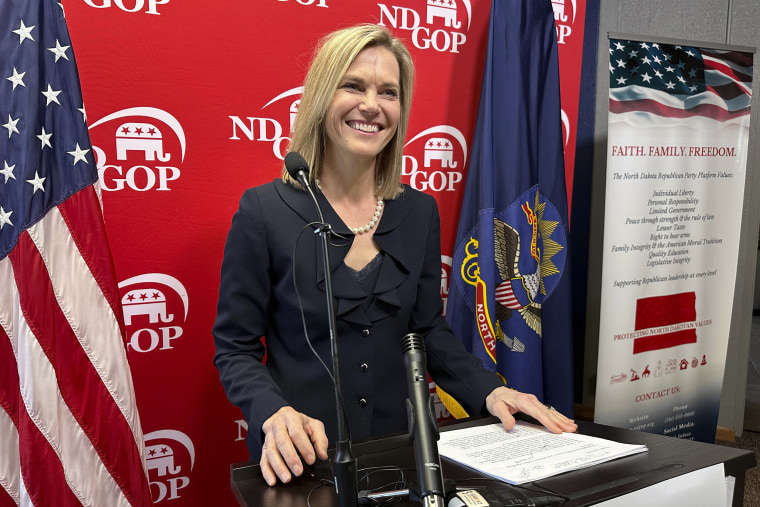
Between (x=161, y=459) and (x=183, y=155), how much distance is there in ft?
3.61

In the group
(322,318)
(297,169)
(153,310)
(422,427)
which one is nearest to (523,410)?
(322,318)

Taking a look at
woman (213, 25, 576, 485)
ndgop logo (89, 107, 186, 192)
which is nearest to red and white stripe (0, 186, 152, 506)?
ndgop logo (89, 107, 186, 192)

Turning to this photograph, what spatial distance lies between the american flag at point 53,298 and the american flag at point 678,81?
234 cm

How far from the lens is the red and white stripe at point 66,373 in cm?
167

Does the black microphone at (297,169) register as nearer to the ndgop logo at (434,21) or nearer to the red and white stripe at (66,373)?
the red and white stripe at (66,373)

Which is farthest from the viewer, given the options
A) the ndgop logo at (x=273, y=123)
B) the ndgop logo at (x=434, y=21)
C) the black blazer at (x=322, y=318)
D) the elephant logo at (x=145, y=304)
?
the ndgop logo at (x=434, y=21)

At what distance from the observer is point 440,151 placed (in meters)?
2.81

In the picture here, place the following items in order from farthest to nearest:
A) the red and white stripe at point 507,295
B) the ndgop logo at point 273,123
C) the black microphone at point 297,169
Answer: the red and white stripe at point 507,295 → the ndgop logo at point 273,123 → the black microphone at point 297,169

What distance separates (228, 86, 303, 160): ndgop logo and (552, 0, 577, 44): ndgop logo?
1355mm

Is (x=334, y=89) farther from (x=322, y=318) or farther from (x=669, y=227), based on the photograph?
(x=669, y=227)

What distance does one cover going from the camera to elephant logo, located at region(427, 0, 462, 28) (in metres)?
2.67

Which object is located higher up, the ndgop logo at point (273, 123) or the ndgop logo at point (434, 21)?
the ndgop logo at point (434, 21)

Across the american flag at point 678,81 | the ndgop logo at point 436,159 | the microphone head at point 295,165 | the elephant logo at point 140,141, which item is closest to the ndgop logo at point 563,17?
the american flag at point 678,81

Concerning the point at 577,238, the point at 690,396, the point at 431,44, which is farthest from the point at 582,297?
the point at 431,44
